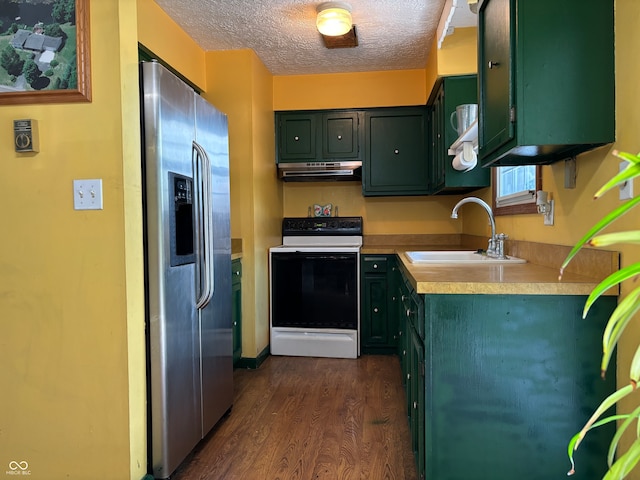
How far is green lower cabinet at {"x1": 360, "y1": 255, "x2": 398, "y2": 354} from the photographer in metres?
3.56

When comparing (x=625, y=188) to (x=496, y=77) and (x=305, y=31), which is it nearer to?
(x=496, y=77)

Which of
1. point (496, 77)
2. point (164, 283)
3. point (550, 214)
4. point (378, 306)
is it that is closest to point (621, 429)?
point (496, 77)

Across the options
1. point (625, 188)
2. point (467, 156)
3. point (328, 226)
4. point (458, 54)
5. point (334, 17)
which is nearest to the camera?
point (625, 188)

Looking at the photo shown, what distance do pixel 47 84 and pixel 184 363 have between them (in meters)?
1.27

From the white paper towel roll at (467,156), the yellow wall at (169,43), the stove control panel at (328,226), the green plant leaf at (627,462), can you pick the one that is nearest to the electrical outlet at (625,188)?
the green plant leaf at (627,462)

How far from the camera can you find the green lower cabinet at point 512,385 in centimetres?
137

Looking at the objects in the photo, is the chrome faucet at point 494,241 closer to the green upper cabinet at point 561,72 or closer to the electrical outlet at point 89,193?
the green upper cabinet at point 561,72

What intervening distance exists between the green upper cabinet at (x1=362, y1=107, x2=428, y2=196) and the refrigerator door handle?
201 centimetres

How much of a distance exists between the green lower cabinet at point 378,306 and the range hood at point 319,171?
830mm

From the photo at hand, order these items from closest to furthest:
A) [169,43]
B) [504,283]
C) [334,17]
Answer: [504,283]
[334,17]
[169,43]

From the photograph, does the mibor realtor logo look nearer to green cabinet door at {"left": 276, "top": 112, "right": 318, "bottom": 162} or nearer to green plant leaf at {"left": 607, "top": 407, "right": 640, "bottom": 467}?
green plant leaf at {"left": 607, "top": 407, "right": 640, "bottom": 467}

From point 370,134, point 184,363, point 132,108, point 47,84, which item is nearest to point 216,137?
point 132,108

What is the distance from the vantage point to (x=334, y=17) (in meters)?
2.63

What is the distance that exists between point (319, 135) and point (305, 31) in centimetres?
104
